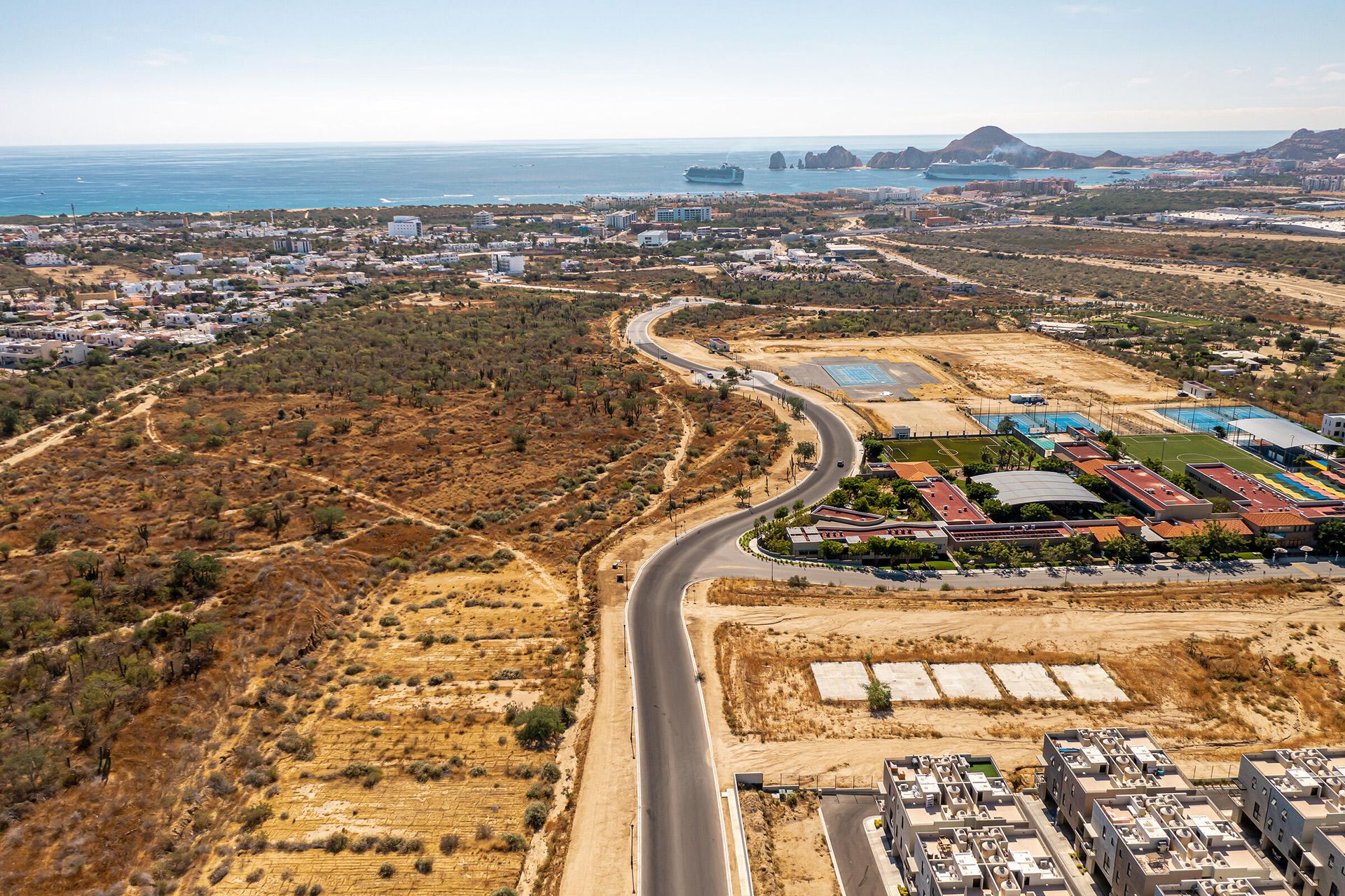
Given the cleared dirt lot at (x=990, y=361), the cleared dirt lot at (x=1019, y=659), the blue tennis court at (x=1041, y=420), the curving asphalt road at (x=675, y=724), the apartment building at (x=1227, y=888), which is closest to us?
the apartment building at (x=1227, y=888)

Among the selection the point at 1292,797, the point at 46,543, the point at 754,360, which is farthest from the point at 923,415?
the point at 46,543

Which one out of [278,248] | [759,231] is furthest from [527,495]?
[759,231]

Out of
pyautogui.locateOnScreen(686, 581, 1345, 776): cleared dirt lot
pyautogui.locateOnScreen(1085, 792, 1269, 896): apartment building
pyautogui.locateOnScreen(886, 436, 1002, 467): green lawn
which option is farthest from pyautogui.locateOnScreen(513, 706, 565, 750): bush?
pyautogui.locateOnScreen(886, 436, 1002, 467): green lawn

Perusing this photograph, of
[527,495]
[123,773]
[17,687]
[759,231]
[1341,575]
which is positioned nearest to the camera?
[123,773]

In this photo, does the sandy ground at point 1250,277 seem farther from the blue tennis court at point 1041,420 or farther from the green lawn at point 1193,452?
the blue tennis court at point 1041,420

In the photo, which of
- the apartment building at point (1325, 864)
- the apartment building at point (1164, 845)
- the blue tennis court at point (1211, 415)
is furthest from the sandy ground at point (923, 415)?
the apartment building at point (1325, 864)

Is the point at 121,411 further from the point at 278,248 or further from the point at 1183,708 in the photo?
the point at 278,248

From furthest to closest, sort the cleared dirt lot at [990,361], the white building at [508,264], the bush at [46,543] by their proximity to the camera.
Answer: the white building at [508,264] → the cleared dirt lot at [990,361] → the bush at [46,543]

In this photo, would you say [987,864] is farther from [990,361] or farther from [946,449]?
[990,361]
